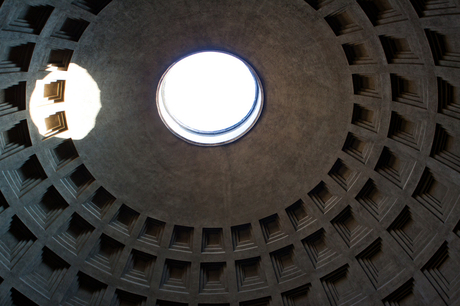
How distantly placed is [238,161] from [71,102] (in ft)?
32.6

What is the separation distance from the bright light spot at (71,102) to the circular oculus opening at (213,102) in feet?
12.3

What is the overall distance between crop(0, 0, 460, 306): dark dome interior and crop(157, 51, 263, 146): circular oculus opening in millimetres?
995

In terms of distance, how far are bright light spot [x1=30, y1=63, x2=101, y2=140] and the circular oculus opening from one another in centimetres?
374

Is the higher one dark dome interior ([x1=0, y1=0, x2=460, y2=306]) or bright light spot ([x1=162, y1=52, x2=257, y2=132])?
bright light spot ([x1=162, y1=52, x2=257, y2=132])

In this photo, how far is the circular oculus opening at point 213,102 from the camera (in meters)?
21.1

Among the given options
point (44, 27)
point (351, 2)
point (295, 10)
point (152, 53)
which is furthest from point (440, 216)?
point (44, 27)

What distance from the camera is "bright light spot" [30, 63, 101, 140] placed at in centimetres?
1667

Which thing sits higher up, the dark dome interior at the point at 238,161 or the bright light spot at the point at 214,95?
the bright light spot at the point at 214,95

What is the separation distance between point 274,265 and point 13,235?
46.6 ft

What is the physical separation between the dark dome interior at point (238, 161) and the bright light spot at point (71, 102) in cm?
7

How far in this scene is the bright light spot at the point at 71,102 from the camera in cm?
1667

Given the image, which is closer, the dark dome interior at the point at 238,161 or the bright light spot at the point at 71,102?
the dark dome interior at the point at 238,161

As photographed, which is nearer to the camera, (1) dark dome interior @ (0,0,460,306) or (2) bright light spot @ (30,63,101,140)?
(1) dark dome interior @ (0,0,460,306)

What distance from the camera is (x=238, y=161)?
21172mm
